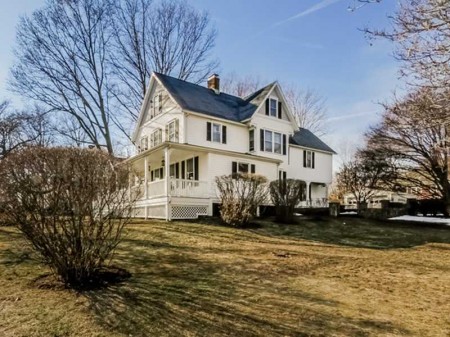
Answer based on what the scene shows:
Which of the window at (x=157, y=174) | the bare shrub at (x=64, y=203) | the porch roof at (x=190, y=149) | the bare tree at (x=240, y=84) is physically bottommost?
the bare shrub at (x=64, y=203)

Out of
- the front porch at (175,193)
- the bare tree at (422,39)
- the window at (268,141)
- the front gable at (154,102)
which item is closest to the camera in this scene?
the bare tree at (422,39)

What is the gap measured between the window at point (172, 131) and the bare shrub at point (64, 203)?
48.6ft

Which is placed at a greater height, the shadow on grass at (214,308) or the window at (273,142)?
the window at (273,142)

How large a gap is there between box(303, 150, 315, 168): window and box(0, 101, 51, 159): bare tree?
1757 centimetres

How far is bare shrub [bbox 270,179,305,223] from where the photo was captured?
15.2m

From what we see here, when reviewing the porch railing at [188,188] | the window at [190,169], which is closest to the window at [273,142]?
the window at [190,169]

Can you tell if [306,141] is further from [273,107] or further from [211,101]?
[211,101]

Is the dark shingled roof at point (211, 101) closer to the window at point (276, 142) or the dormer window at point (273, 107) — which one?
the dormer window at point (273, 107)

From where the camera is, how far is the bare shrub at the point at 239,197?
13.1m

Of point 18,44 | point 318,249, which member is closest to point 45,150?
point 318,249

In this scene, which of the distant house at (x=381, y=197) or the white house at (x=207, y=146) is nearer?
the white house at (x=207, y=146)

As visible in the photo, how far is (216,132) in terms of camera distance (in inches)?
787

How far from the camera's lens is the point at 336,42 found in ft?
30.8

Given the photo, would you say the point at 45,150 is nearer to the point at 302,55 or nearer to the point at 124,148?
the point at 302,55
